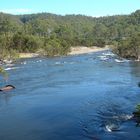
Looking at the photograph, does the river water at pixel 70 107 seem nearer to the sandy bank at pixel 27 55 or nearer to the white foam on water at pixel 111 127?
the white foam on water at pixel 111 127

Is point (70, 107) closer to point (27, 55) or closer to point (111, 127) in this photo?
point (111, 127)

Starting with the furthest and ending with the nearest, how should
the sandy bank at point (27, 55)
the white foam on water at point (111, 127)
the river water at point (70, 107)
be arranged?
1. the sandy bank at point (27, 55)
2. the white foam on water at point (111, 127)
3. the river water at point (70, 107)

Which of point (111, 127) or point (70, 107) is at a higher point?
point (111, 127)

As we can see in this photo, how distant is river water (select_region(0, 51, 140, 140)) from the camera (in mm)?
26500

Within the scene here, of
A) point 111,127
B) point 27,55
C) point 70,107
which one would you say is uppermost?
point 111,127

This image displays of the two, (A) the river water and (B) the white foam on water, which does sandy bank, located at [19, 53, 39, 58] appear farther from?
(B) the white foam on water

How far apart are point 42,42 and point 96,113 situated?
84711 millimetres

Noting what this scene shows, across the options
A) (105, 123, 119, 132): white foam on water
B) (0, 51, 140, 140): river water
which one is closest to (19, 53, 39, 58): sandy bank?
(0, 51, 140, 140): river water

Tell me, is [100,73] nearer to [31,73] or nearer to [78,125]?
[31,73]

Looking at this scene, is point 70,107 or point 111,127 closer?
point 111,127

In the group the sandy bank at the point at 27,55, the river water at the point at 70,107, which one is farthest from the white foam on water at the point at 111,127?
the sandy bank at the point at 27,55

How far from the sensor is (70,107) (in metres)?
35.0

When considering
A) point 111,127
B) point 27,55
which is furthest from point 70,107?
point 27,55

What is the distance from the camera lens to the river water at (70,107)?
86.9 feet
